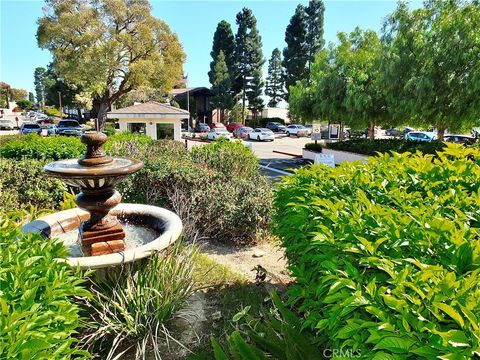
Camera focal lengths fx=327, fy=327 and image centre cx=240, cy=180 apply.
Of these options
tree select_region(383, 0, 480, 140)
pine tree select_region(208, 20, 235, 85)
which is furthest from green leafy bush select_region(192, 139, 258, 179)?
pine tree select_region(208, 20, 235, 85)

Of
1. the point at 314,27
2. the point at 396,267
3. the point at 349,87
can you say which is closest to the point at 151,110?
the point at 349,87

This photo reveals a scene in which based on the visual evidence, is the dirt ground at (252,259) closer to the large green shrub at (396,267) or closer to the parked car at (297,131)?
the large green shrub at (396,267)

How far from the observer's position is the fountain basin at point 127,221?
11.0ft

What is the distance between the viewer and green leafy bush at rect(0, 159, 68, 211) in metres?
7.29

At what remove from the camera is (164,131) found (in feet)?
73.7

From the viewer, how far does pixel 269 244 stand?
6477 mm

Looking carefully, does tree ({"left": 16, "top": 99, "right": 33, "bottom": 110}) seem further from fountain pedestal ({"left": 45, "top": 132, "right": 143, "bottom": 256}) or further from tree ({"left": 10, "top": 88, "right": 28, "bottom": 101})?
fountain pedestal ({"left": 45, "top": 132, "right": 143, "bottom": 256})

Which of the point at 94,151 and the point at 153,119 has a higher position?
the point at 153,119

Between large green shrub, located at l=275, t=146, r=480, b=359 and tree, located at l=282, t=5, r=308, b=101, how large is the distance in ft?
153

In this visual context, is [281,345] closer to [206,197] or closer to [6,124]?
[206,197]

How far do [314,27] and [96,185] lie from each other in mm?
48163

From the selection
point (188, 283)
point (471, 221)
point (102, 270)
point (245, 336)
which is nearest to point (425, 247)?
point (471, 221)

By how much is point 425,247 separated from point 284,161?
755 inches

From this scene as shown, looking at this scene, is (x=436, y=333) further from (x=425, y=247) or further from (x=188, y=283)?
(x=188, y=283)
